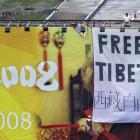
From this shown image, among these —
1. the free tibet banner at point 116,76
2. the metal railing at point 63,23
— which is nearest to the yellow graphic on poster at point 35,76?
the metal railing at point 63,23

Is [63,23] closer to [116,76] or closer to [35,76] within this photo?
[35,76]

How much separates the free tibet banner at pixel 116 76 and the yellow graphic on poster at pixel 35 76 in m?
0.31

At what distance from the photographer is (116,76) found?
11.6 m

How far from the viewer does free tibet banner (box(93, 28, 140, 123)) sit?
11438 millimetres

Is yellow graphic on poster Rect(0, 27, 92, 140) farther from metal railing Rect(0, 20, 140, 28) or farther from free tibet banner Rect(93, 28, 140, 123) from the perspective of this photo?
free tibet banner Rect(93, 28, 140, 123)

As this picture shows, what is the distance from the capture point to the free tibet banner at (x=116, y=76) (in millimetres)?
11438

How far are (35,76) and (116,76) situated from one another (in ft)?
4.35

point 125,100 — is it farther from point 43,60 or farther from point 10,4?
point 10,4

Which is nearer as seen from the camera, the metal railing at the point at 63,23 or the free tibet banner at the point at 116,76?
the free tibet banner at the point at 116,76

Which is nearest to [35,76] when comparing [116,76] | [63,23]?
[63,23]

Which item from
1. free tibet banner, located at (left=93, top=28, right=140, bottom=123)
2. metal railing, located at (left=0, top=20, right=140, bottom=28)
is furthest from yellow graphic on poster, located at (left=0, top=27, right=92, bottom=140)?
free tibet banner, located at (left=93, top=28, right=140, bottom=123)

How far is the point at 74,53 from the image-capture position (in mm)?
11562

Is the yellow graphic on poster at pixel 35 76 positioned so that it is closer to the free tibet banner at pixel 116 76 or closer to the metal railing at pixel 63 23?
the metal railing at pixel 63 23

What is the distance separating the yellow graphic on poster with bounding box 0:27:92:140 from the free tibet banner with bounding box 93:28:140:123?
1.02ft
